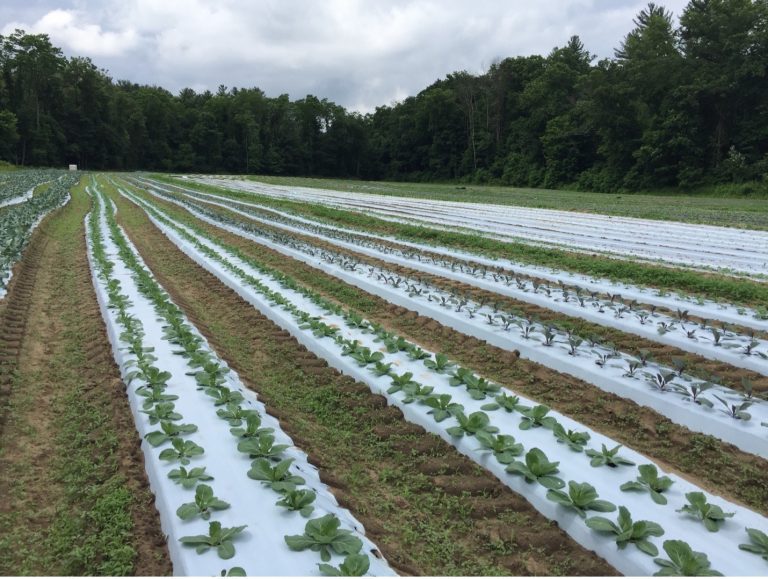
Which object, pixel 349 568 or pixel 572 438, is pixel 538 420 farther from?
pixel 349 568

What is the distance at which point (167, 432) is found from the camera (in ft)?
10.5

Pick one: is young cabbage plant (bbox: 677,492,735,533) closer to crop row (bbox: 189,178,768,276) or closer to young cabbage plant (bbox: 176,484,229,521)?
young cabbage plant (bbox: 176,484,229,521)

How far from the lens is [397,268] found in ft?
27.7

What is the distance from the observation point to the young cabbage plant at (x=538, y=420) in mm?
3320

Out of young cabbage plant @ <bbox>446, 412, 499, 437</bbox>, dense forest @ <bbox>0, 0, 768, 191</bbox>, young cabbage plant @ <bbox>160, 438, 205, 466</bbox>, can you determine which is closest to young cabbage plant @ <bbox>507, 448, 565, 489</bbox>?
young cabbage plant @ <bbox>446, 412, 499, 437</bbox>

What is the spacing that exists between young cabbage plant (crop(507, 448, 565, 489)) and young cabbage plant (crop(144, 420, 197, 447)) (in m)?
1.97

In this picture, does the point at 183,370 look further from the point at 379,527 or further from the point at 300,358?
the point at 379,527

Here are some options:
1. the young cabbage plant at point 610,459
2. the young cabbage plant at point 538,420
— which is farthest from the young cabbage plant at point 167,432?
the young cabbage plant at point 610,459

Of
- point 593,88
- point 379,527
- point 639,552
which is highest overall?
point 593,88

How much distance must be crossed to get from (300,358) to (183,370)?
3.74 ft

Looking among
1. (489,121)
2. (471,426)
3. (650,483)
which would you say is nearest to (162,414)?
(471,426)

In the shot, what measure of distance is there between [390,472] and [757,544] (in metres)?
1.83

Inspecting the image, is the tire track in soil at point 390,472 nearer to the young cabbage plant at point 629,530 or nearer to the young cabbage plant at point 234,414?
the young cabbage plant at point 629,530

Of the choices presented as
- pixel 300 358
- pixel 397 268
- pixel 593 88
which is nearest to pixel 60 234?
pixel 397 268
